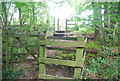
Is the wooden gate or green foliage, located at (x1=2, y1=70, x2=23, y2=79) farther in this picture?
green foliage, located at (x1=2, y1=70, x2=23, y2=79)

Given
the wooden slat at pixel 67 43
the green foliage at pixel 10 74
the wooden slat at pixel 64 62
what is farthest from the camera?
the green foliage at pixel 10 74

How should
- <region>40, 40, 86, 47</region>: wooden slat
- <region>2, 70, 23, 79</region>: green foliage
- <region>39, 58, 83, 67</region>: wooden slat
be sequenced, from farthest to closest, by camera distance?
<region>2, 70, 23, 79</region>: green foliage
<region>39, 58, 83, 67</region>: wooden slat
<region>40, 40, 86, 47</region>: wooden slat

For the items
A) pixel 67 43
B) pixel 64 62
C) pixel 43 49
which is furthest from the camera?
pixel 43 49

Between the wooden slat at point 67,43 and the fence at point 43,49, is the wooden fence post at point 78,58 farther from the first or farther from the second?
the wooden slat at point 67,43

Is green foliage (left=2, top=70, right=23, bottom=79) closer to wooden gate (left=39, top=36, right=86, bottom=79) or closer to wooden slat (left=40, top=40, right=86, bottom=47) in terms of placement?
wooden gate (left=39, top=36, right=86, bottom=79)

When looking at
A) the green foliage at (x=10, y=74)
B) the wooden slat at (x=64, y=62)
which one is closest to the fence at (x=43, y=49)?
the wooden slat at (x=64, y=62)

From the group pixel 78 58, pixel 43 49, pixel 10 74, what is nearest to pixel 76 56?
pixel 78 58

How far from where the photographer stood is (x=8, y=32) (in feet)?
8.95

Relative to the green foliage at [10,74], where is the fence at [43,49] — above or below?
above

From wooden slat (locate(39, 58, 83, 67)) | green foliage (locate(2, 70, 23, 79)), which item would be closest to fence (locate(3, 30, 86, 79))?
wooden slat (locate(39, 58, 83, 67))

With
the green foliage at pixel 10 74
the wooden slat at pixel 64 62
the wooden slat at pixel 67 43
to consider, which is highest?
the wooden slat at pixel 67 43

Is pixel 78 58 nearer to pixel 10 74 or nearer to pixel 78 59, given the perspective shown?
pixel 78 59

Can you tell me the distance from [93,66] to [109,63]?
0.61 metres

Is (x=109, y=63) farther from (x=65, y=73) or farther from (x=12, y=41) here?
(x=12, y=41)
